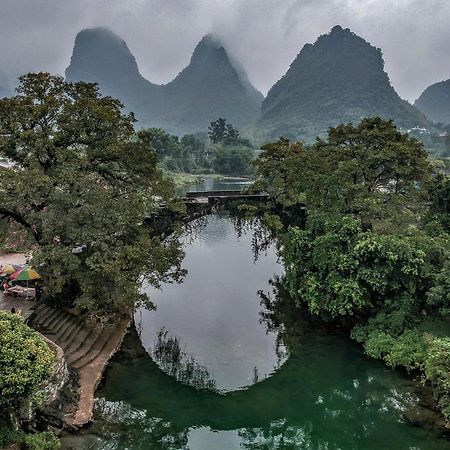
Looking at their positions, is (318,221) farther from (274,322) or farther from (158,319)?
(158,319)

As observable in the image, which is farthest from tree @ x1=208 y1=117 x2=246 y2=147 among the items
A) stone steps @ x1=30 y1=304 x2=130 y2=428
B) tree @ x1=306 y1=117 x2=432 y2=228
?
stone steps @ x1=30 y1=304 x2=130 y2=428

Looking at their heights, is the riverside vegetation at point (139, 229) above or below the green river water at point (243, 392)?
above

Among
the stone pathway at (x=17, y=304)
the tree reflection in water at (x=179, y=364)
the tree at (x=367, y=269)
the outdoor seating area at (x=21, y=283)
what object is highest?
the tree at (x=367, y=269)

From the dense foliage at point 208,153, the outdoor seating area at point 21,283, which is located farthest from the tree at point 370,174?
the dense foliage at point 208,153

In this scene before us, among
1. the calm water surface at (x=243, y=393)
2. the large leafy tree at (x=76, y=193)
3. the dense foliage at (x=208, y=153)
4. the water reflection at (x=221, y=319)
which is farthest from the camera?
the dense foliage at (x=208, y=153)

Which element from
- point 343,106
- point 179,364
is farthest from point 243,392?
point 343,106

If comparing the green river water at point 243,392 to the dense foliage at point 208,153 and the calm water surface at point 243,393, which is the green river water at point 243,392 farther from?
the dense foliage at point 208,153

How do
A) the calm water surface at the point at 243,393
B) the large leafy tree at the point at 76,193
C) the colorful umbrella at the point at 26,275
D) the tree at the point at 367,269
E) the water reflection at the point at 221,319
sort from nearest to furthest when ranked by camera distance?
the calm water surface at the point at 243,393 < the tree at the point at 367,269 < the large leafy tree at the point at 76,193 < the water reflection at the point at 221,319 < the colorful umbrella at the point at 26,275
